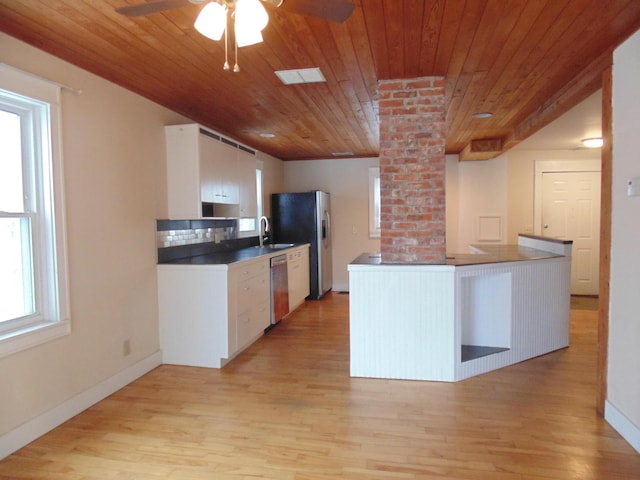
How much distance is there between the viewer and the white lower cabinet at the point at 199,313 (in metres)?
3.41

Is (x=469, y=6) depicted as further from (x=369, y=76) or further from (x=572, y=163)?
(x=572, y=163)

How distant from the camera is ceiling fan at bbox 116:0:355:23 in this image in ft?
4.73

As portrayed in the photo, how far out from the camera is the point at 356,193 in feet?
22.1

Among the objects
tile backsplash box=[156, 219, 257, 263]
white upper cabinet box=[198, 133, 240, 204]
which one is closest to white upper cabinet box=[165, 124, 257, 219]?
white upper cabinet box=[198, 133, 240, 204]

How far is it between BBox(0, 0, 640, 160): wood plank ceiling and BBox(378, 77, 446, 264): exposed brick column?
19 centimetres

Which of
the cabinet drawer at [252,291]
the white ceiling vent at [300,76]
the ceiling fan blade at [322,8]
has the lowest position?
the cabinet drawer at [252,291]

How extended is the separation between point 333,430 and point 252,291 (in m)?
1.84

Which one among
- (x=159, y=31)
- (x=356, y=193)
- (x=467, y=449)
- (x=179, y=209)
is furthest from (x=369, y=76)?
(x=356, y=193)

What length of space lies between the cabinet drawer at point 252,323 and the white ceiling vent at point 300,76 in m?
2.04

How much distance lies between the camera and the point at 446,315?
3023mm

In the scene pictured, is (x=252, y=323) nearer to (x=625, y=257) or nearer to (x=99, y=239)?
(x=99, y=239)

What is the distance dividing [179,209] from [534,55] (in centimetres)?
295

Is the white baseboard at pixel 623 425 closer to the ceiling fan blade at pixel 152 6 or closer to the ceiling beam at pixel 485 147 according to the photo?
the ceiling fan blade at pixel 152 6

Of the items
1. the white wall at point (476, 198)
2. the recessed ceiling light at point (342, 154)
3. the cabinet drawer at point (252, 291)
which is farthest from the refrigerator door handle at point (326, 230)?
the cabinet drawer at point (252, 291)
